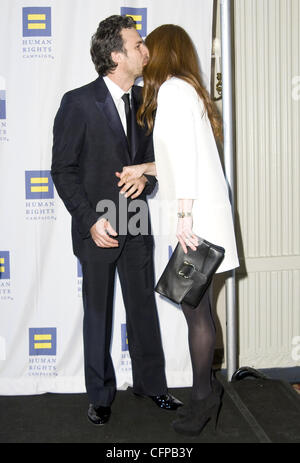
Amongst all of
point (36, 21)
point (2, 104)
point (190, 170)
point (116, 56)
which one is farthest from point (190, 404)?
point (36, 21)

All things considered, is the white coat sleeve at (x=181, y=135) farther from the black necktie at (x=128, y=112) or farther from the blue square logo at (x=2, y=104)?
the blue square logo at (x=2, y=104)

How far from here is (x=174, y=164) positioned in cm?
196

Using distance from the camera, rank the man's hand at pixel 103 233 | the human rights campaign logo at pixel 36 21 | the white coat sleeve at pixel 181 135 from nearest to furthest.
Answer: the white coat sleeve at pixel 181 135 → the man's hand at pixel 103 233 → the human rights campaign logo at pixel 36 21

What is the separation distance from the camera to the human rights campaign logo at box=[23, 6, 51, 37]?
2609mm

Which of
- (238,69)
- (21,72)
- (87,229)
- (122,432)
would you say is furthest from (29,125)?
(122,432)

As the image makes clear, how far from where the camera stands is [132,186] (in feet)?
7.70

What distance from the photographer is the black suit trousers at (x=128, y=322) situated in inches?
92.0

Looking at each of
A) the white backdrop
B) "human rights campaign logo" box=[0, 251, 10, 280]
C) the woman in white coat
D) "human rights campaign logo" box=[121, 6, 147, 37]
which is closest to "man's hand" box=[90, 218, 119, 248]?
the woman in white coat

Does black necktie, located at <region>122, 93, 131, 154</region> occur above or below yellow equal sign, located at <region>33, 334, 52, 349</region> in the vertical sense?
above

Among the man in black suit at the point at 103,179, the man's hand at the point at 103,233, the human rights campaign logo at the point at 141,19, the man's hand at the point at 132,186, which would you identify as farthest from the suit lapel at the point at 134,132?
the human rights campaign logo at the point at 141,19

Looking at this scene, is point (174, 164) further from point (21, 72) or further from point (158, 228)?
point (21, 72)

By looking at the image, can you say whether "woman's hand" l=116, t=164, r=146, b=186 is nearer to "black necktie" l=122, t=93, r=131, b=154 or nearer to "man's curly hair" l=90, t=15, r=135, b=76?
"black necktie" l=122, t=93, r=131, b=154

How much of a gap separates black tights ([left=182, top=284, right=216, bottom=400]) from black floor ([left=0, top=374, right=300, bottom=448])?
0.20 m

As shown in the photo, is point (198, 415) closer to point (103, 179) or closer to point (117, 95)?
point (103, 179)
